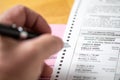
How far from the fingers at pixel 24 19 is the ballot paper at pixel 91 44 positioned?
10cm

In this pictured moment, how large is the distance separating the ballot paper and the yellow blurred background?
0.08 feet

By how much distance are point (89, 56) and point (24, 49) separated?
0.67 feet

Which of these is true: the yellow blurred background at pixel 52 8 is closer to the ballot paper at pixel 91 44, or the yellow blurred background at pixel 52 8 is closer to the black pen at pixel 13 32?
the ballot paper at pixel 91 44

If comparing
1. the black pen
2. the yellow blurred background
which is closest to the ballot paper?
the yellow blurred background

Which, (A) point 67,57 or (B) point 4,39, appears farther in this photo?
(A) point 67,57

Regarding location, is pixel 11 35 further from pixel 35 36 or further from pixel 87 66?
pixel 87 66

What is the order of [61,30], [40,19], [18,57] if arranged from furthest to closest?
[61,30], [40,19], [18,57]

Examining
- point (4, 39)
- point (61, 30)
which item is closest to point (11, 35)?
point (4, 39)

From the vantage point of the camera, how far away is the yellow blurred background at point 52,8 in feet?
2.17

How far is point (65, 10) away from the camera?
67cm

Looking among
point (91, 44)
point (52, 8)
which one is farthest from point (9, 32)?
point (52, 8)

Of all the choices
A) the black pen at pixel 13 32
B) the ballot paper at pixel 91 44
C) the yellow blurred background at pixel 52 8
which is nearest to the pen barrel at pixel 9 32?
the black pen at pixel 13 32

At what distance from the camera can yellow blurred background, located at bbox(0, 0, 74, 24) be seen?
661 millimetres

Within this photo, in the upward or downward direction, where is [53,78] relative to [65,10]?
downward
